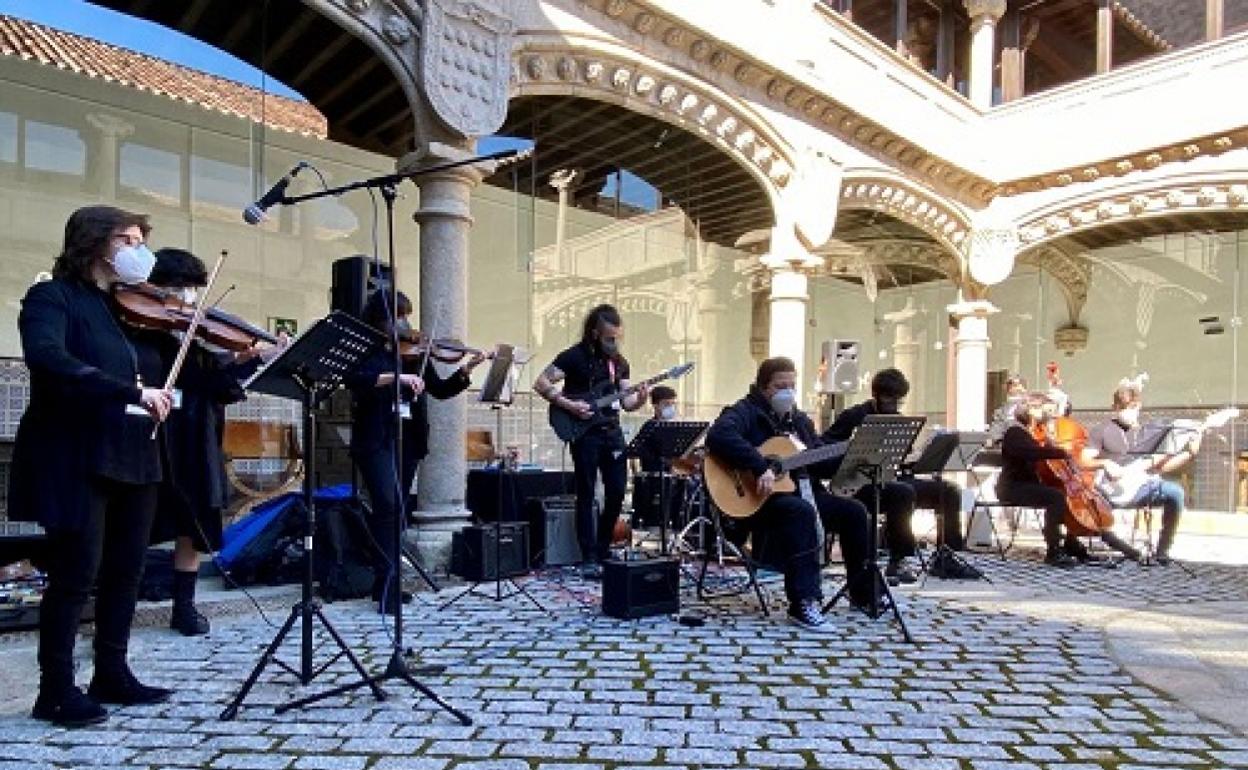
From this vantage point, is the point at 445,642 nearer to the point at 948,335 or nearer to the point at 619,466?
the point at 619,466

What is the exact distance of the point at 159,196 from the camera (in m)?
7.93

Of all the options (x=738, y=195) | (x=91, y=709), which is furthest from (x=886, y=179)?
(x=91, y=709)

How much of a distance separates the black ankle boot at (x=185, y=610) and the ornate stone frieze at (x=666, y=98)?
427 cm

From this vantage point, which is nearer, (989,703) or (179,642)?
(989,703)

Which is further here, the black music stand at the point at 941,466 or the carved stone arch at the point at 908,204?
the carved stone arch at the point at 908,204

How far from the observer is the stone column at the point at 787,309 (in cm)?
991

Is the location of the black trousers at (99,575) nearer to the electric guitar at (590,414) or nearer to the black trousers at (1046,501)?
the electric guitar at (590,414)

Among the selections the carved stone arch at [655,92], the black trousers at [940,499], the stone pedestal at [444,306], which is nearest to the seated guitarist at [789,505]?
the black trousers at [940,499]

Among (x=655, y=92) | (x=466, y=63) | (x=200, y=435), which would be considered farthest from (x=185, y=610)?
(x=655, y=92)

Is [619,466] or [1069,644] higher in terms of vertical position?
[619,466]

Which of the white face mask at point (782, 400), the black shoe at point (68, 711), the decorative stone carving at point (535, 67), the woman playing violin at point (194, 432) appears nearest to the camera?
the black shoe at point (68, 711)

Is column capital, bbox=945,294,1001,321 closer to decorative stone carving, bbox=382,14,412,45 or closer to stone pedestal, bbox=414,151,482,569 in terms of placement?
stone pedestal, bbox=414,151,482,569

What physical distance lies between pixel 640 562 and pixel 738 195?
6.16 meters

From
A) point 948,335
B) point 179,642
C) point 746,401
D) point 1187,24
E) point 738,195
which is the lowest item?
point 179,642
